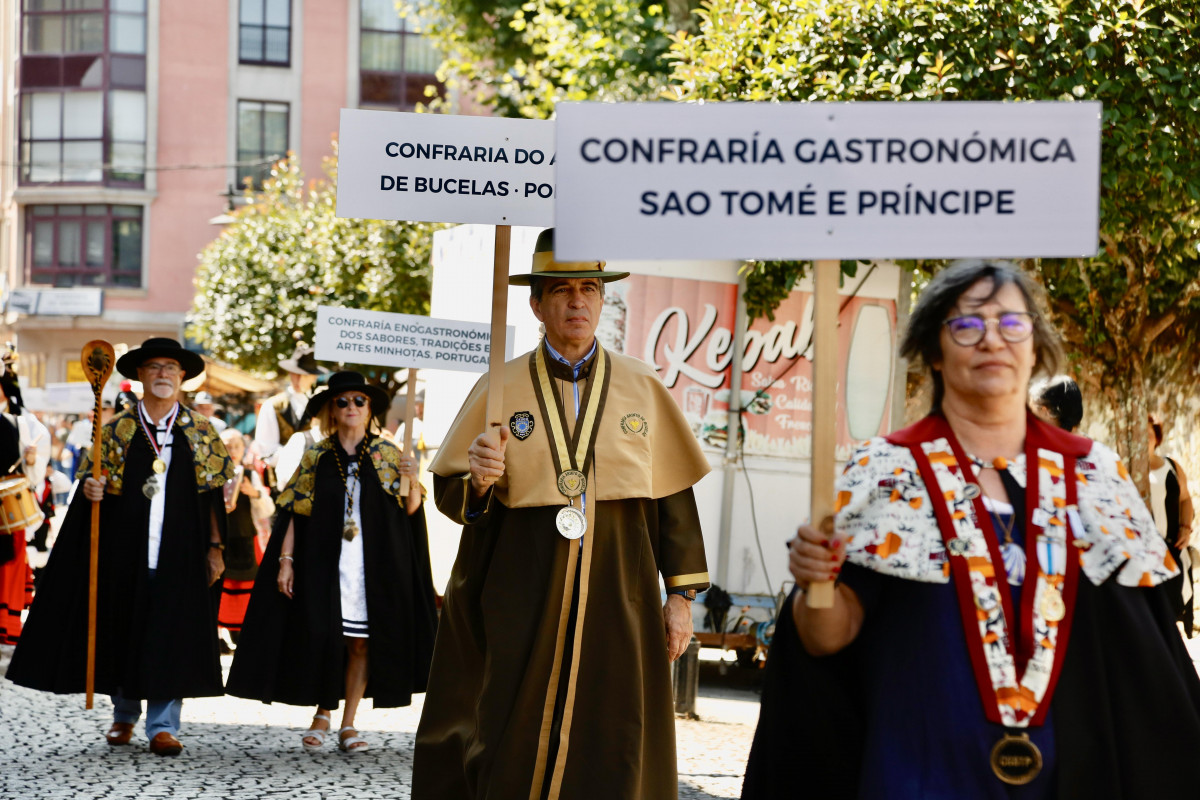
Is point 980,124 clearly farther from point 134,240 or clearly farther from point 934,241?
point 134,240

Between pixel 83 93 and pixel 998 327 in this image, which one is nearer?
pixel 998 327

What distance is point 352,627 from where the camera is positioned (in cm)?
902

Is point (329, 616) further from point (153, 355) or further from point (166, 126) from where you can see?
point (166, 126)

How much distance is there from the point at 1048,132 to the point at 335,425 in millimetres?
6250

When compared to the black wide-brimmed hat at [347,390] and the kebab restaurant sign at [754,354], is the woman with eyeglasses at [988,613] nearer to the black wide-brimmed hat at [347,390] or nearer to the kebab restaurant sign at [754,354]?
the black wide-brimmed hat at [347,390]

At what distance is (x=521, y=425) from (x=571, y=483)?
0.88ft

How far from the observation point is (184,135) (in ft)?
155

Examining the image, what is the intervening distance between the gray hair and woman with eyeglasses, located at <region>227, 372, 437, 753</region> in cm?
573

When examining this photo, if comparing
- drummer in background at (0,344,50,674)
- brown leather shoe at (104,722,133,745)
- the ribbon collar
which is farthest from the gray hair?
drummer in background at (0,344,50,674)

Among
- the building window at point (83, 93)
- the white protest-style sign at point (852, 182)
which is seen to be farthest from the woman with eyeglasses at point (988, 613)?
the building window at point (83, 93)

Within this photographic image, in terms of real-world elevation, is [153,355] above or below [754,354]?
below

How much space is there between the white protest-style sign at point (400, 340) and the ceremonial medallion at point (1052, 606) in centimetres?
575

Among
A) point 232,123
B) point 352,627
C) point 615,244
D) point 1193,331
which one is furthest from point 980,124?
point 232,123

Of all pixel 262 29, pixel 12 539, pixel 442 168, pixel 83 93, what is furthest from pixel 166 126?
pixel 442 168
